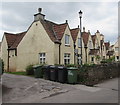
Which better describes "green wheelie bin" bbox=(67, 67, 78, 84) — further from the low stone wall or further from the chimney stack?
the chimney stack

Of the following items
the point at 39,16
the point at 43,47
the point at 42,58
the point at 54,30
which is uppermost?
the point at 39,16

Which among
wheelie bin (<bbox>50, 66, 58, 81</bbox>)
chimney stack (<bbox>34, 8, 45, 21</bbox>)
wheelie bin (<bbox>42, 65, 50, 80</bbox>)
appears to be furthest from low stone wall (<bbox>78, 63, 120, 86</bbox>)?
chimney stack (<bbox>34, 8, 45, 21</bbox>)

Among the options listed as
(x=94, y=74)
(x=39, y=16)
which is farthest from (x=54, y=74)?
(x=39, y=16)

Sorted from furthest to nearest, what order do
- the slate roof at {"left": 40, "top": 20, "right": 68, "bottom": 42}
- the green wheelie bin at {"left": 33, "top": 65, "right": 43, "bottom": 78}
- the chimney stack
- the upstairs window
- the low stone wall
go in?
the chimney stack
the upstairs window
the slate roof at {"left": 40, "top": 20, "right": 68, "bottom": 42}
the green wheelie bin at {"left": 33, "top": 65, "right": 43, "bottom": 78}
the low stone wall

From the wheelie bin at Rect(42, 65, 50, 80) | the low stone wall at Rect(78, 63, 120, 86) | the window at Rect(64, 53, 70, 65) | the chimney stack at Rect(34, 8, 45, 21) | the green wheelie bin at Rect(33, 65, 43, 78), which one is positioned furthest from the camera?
the chimney stack at Rect(34, 8, 45, 21)

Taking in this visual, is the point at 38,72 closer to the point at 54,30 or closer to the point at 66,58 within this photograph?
the point at 66,58

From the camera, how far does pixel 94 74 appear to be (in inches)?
519

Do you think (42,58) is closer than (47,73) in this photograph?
No

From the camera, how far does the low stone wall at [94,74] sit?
1244 centimetres

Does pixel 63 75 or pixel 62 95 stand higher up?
pixel 63 75

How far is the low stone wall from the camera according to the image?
12.4 meters

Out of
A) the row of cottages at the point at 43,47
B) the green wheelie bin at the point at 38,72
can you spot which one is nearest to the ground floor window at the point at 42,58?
the row of cottages at the point at 43,47

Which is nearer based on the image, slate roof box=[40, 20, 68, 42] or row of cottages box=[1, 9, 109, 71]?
row of cottages box=[1, 9, 109, 71]

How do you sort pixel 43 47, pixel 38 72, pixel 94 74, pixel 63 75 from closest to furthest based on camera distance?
pixel 63 75
pixel 94 74
pixel 38 72
pixel 43 47
